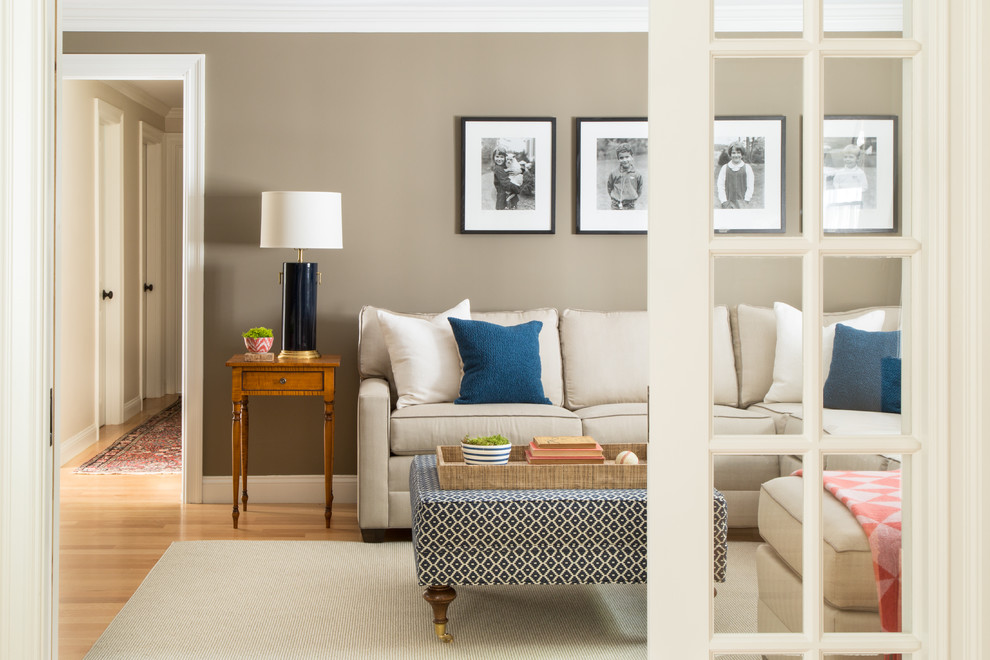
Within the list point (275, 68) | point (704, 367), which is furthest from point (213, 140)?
point (704, 367)

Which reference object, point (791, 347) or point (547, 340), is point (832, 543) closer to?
point (791, 347)

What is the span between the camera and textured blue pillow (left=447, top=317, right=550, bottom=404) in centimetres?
392

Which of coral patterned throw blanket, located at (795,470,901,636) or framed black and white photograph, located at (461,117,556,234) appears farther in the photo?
framed black and white photograph, located at (461,117,556,234)

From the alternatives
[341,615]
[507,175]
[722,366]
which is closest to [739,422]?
[722,366]

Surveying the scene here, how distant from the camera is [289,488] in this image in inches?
176

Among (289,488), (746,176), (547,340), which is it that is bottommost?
(289,488)

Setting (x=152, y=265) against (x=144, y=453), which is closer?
(x=144, y=453)

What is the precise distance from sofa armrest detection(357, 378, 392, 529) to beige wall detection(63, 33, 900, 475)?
0.84 metres

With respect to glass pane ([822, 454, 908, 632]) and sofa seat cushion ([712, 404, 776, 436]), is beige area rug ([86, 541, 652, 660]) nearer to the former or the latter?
glass pane ([822, 454, 908, 632])

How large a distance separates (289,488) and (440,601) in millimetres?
1997

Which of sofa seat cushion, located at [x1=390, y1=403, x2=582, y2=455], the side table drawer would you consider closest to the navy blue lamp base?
the side table drawer

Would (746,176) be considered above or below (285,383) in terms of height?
above

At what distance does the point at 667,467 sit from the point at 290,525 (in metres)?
3.15

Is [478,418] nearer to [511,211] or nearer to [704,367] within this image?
[511,211]
